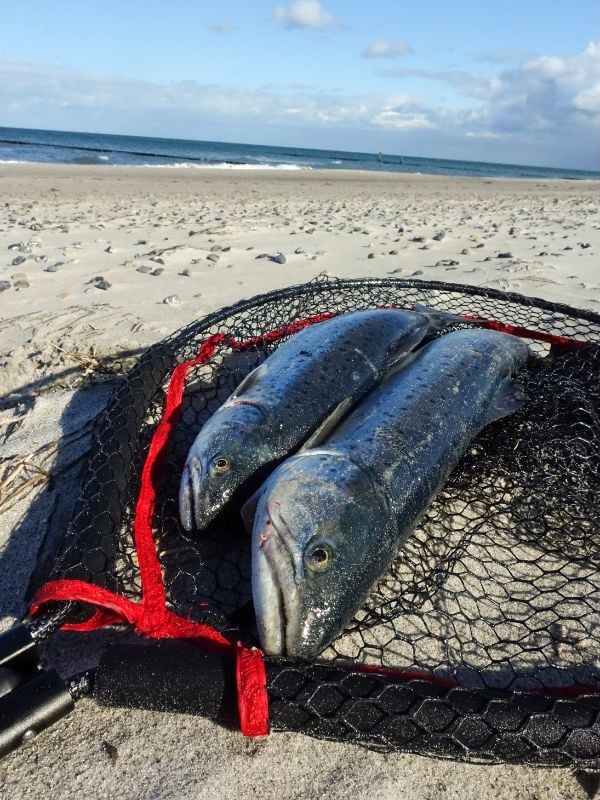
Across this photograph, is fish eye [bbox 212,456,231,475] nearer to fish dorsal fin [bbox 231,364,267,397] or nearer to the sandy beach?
fish dorsal fin [bbox 231,364,267,397]

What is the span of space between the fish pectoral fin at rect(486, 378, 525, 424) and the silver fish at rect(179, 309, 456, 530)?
66 centimetres

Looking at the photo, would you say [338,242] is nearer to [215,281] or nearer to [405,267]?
[405,267]

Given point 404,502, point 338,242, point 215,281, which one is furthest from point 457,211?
point 404,502

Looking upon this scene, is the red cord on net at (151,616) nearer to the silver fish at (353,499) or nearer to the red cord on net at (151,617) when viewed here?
the red cord on net at (151,617)

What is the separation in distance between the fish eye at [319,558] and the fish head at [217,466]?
653 mm

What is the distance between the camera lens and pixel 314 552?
212cm

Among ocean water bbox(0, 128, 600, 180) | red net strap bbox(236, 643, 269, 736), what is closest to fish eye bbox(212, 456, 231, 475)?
red net strap bbox(236, 643, 269, 736)

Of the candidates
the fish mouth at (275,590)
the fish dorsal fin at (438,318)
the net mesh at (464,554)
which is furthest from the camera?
the fish dorsal fin at (438,318)

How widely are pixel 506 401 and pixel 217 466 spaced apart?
1582 millimetres

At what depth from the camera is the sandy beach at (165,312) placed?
1817 mm

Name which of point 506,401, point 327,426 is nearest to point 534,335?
point 506,401

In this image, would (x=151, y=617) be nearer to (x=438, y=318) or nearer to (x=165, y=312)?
(x=438, y=318)

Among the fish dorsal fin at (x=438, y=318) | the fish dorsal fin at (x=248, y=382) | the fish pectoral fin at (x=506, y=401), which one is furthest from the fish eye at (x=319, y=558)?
the fish dorsal fin at (x=438, y=318)

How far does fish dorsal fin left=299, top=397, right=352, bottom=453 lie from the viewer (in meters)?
2.77
